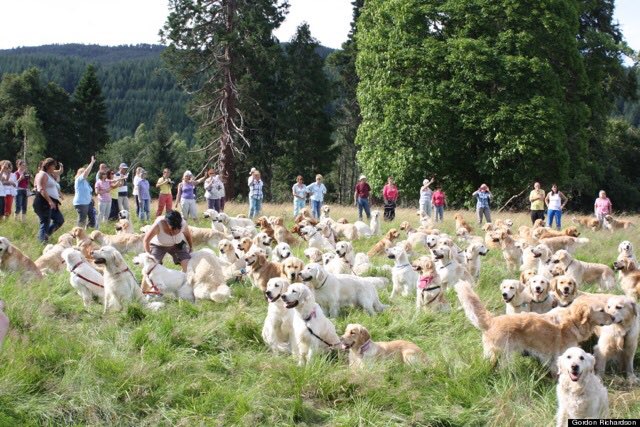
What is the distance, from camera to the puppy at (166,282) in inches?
338

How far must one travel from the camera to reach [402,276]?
9594 millimetres

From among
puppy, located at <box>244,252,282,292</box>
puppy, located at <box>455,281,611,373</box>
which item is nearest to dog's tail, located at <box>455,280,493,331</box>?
puppy, located at <box>455,281,611,373</box>

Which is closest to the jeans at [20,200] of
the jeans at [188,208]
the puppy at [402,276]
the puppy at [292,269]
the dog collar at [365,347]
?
the jeans at [188,208]

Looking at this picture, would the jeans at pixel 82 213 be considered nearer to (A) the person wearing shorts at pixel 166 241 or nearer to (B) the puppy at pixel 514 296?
(A) the person wearing shorts at pixel 166 241

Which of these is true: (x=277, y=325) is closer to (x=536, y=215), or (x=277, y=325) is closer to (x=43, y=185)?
(x=43, y=185)

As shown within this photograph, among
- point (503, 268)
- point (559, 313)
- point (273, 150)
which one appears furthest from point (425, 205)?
point (273, 150)

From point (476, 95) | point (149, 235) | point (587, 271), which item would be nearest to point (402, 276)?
point (587, 271)

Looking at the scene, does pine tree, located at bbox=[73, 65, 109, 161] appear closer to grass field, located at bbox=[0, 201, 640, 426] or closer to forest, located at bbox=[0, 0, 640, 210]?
forest, located at bbox=[0, 0, 640, 210]

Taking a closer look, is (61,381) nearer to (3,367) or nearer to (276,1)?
(3,367)

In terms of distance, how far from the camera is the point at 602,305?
20.2 ft

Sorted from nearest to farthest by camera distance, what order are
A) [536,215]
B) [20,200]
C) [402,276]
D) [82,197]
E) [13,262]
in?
1. [13,262]
2. [402,276]
3. [82,197]
4. [20,200]
5. [536,215]

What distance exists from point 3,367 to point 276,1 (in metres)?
27.4

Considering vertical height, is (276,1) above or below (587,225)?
above

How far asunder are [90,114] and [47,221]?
4712 centimetres
